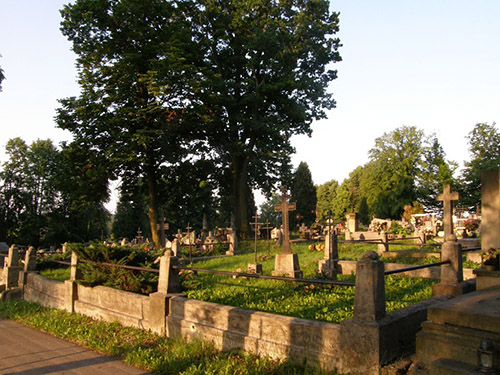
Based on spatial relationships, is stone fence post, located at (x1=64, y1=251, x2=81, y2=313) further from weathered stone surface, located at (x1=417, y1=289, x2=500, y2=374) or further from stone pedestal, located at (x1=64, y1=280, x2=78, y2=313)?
weathered stone surface, located at (x1=417, y1=289, x2=500, y2=374)

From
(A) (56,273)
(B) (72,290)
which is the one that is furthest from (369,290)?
(A) (56,273)

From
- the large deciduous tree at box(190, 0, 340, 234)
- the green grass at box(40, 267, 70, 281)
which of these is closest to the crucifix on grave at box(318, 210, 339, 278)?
the green grass at box(40, 267, 70, 281)

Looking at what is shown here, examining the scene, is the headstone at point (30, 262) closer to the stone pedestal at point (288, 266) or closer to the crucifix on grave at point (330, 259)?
the stone pedestal at point (288, 266)

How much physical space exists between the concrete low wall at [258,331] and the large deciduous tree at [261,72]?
21419mm

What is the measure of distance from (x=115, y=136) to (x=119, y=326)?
17.1 meters

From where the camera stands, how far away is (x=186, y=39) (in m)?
25.0

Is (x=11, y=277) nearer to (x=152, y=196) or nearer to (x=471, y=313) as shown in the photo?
(x=152, y=196)

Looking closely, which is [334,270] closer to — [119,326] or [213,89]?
[119,326]

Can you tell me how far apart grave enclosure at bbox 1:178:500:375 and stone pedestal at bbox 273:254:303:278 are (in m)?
5.00

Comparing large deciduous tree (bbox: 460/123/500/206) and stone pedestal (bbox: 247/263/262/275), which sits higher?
large deciduous tree (bbox: 460/123/500/206)

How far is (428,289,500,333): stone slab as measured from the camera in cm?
402

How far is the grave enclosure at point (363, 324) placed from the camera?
4.27 meters

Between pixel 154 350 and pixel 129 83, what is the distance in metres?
20.4

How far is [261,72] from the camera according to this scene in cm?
2967
